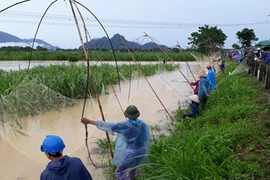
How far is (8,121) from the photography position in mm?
5914

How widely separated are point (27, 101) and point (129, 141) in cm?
449

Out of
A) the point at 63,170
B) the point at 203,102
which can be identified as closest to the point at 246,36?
the point at 203,102

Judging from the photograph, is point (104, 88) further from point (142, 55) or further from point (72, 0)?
point (142, 55)

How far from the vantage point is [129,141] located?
2975 mm

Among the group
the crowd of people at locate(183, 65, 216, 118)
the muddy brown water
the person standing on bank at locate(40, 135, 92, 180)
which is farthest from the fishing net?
the person standing on bank at locate(40, 135, 92, 180)

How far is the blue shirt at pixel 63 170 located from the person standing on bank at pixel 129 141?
28.2 inches

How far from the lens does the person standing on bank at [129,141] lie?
2914mm

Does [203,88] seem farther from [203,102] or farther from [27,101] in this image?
[27,101]

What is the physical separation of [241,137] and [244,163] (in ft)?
2.65

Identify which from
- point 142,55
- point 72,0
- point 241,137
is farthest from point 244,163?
point 142,55

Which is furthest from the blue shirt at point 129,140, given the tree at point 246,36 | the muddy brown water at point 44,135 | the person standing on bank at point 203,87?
the tree at point 246,36

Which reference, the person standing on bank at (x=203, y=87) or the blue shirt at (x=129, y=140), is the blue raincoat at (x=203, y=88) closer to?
the person standing on bank at (x=203, y=87)

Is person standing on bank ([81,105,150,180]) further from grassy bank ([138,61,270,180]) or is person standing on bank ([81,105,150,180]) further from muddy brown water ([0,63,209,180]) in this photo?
muddy brown water ([0,63,209,180])

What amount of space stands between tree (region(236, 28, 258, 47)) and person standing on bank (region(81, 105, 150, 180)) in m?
35.2
